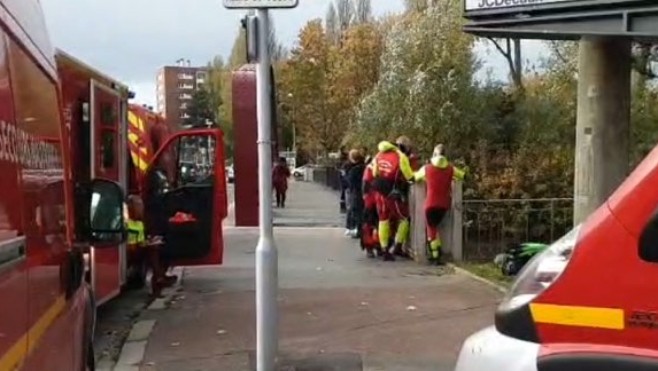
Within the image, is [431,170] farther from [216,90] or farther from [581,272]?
[216,90]

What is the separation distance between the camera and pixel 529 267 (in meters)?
3.30

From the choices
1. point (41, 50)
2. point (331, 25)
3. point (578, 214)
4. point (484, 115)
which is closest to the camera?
point (41, 50)

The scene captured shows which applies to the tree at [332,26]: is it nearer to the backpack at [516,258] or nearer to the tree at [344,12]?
the tree at [344,12]

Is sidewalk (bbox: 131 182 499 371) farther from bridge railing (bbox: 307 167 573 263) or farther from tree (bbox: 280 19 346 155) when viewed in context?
tree (bbox: 280 19 346 155)

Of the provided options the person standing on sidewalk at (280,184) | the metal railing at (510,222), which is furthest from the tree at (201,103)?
the metal railing at (510,222)

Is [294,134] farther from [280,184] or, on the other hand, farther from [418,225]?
[418,225]

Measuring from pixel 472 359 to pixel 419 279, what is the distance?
890cm

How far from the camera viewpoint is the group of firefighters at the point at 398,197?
44.7 ft

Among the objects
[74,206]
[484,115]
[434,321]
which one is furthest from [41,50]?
[484,115]

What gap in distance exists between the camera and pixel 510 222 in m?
14.8

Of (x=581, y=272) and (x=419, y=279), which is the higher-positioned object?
(x=581, y=272)

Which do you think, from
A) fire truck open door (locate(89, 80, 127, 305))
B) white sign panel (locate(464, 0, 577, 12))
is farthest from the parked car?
fire truck open door (locate(89, 80, 127, 305))

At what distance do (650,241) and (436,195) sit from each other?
35.2 ft

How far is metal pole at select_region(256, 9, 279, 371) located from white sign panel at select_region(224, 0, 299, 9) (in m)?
0.10
